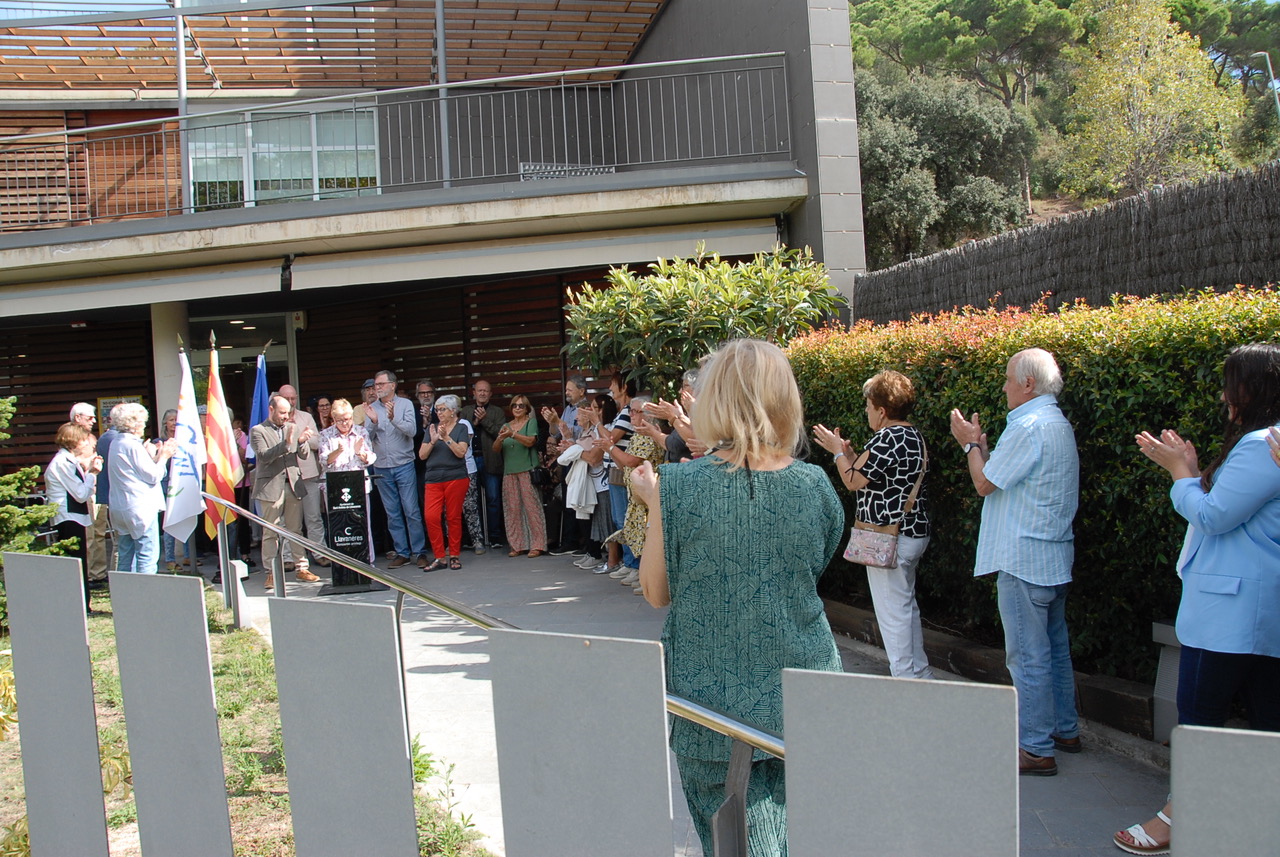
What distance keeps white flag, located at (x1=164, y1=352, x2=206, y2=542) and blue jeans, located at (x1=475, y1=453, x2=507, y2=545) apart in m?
3.13

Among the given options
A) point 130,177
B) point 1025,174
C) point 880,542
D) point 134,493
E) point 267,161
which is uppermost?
point 1025,174

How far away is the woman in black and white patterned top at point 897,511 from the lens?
16.5 ft

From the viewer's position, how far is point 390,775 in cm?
215

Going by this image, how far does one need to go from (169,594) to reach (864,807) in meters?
1.86

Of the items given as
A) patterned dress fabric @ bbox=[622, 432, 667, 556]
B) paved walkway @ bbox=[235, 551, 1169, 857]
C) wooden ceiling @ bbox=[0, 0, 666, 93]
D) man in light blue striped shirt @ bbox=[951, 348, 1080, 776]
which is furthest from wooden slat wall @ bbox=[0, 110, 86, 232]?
man in light blue striped shirt @ bbox=[951, 348, 1080, 776]

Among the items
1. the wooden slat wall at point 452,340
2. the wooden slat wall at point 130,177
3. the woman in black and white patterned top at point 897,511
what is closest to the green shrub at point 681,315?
the woman in black and white patterned top at point 897,511

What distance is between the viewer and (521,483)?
10.8 metres

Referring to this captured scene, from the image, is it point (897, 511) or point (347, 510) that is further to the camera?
point (347, 510)

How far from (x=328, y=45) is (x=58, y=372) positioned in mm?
7324

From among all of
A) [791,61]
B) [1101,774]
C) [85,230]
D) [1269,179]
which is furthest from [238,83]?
[1101,774]

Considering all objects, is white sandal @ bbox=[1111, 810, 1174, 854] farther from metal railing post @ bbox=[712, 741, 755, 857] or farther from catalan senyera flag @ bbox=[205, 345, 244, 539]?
catalan senyera flag @ bbox=[205, 345, 244, 539]

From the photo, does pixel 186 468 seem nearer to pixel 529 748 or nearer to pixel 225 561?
pixel 225 561

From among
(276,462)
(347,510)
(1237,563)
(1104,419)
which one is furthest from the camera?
(276,462)

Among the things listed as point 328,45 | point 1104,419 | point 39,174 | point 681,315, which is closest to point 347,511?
point 681,315
